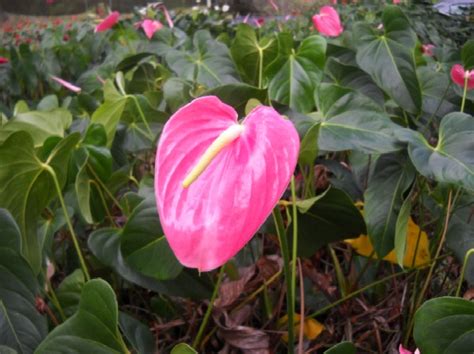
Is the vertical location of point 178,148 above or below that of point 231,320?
above

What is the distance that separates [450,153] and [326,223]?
0.48 ft

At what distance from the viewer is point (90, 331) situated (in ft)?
1.60

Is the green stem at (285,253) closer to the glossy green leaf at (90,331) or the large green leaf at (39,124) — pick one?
the glossy green leaf at (90,331)

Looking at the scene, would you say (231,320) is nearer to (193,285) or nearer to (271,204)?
(193,285)

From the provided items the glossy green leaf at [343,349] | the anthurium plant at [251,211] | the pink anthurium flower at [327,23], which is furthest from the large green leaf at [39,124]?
the pink anthurium flower at [327,23]

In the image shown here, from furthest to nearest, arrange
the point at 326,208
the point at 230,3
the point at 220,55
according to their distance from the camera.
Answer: the point at 230,3, the point at 220,55, the point at 326,208

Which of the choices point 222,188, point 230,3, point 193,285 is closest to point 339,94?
point 193,285

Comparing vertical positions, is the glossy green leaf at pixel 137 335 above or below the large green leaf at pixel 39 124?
below

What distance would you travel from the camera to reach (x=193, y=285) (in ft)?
2.14

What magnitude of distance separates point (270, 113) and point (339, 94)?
382 millimetres

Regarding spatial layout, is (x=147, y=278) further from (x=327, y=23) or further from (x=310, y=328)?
(x=327, y=23)

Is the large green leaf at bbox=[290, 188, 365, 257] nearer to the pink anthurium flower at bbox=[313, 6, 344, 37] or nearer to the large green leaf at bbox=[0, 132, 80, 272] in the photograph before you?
the large green leaf at bbox=[0, 132, 80, 272]

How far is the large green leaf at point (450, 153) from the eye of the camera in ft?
1.86

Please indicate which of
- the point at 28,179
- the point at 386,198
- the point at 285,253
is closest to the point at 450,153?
the point at 386,198
